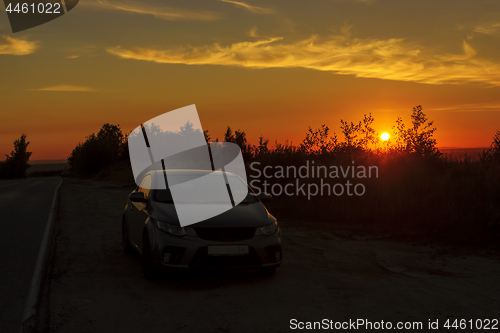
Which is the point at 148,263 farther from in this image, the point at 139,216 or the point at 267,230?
the point at 267,230

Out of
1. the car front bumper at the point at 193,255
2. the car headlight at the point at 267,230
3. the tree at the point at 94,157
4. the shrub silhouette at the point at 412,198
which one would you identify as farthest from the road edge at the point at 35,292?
the tree at the point at 94,157

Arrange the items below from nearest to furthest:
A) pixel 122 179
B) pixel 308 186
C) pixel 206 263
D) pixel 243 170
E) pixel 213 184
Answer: pixel 206 263 → pixel 213 184 → pixel 308 186 → pixel 243 170 → pixel 122 179

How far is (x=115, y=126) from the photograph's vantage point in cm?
12219

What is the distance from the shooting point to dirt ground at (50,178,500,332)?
4684mm

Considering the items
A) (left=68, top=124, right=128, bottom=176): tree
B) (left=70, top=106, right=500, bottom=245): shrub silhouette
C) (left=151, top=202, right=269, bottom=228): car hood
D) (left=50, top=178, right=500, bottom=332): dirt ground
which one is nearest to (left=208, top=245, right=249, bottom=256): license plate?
(left=151, top=202, right=269, bottom=228): car hood

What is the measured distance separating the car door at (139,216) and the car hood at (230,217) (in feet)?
1.25

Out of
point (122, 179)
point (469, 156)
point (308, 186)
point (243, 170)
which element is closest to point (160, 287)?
point (308, 186)

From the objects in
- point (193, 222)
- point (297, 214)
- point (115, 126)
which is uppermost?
point (115, 126)

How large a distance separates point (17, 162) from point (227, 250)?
125 meters

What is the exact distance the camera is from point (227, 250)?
5.99 meters

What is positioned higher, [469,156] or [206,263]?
[469,156]

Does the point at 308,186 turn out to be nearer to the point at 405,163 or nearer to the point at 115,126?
the point at 405,163

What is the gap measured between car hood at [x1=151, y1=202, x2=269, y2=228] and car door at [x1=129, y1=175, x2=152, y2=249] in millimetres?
380

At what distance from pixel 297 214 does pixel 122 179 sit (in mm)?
33577
